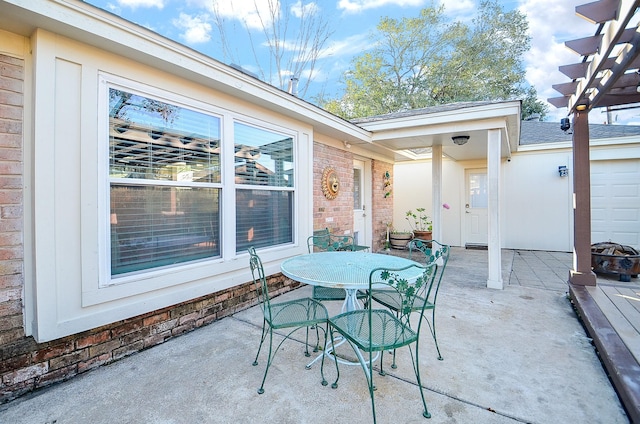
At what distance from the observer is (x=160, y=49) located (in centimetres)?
241

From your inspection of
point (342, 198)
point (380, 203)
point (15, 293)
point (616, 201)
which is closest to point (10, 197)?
point (15, 293)

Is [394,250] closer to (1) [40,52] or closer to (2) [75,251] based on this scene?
(2) [75,251]

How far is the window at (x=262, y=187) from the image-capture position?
342cm

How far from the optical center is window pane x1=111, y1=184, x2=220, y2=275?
2.39 meters

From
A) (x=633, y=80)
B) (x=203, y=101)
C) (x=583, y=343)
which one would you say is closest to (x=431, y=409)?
(x=583, y=343)

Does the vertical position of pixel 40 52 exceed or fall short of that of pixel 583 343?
it exceeds it

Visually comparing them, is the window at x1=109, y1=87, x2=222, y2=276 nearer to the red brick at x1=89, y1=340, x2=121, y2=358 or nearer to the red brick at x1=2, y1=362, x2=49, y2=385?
the red brick at x1=89, y1=340, x2=121, y2=358

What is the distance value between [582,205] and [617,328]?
189 centimetres

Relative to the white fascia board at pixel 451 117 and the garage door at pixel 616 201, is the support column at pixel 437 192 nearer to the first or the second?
the white fascia board at pixel 451 117

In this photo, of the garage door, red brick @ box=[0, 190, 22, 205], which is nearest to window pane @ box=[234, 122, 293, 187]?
red brick @ box=[0, 190, 22, 205]

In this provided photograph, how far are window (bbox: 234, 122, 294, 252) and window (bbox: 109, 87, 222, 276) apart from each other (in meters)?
0.33

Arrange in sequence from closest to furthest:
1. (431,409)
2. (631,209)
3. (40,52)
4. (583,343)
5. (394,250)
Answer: (431,409) < (40,52) < (583,343) < (631,209) < (394,250)

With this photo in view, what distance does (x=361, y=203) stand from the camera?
651cm

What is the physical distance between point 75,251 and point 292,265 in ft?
5.16
